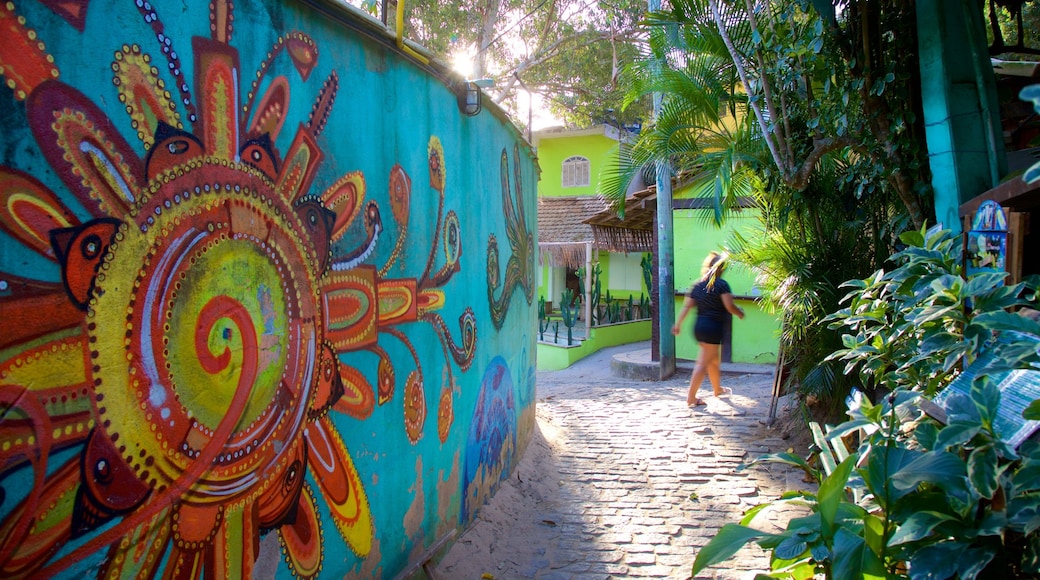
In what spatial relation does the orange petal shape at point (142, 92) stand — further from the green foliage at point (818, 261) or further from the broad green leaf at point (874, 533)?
the green foliage at point (818, 261)

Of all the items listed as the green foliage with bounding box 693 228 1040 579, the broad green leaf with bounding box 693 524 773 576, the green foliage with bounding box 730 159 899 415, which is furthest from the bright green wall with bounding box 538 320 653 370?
the broad green leaf with bounding box 693 524 773 576

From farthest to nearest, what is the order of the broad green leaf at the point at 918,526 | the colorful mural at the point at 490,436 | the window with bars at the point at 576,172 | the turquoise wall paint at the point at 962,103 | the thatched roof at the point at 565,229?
the window with bars at the point at 576,172, the thatched roof at the point at 565,229, the turquoise wall paint at the point at 962,103, the colorful mural at the point at 490,436, the broad green leaf at the point at 918,526

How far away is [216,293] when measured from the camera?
2092mm

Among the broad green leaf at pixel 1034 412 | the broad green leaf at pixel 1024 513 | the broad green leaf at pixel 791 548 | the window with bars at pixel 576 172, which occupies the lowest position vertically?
the broad green leaf at pixel 791 548

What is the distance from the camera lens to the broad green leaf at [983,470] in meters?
1.67

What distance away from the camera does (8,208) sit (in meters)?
1.49

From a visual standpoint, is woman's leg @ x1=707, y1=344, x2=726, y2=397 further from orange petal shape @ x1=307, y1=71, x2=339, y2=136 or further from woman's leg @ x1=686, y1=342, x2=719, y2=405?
orange petal shape @ x1=307, y1=71, x2=339, y2=136

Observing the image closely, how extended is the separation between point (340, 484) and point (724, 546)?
1.48m

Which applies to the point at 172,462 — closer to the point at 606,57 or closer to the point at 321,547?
the point at 321,547

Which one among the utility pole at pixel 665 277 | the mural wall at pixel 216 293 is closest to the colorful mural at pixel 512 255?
the mural wall at pixel 216 293

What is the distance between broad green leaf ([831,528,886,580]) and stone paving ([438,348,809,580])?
113 centimetres

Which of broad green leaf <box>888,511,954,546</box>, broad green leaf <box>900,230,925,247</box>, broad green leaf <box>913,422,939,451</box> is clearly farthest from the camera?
Answer: broad green leaf <box>900,230,925,247</box>

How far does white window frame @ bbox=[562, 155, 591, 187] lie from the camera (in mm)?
22719

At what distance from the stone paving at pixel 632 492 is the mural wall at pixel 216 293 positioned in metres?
0.86
